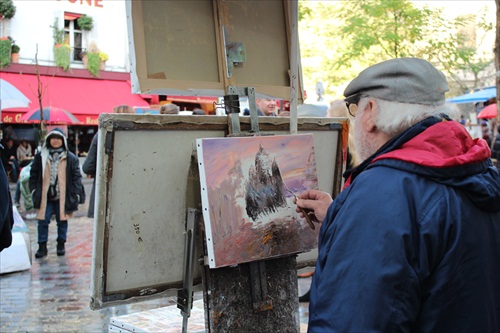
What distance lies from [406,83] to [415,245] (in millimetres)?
442

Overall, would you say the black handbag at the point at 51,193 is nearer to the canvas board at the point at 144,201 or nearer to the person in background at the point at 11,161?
the canvas board at the point at 144,201

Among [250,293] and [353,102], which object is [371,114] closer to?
[353,102]

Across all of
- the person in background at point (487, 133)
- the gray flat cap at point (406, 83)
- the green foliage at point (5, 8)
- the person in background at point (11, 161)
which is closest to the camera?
the gray flat cap at point (406, 83)

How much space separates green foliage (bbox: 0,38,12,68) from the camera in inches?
718

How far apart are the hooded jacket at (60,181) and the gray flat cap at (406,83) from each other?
644 cm

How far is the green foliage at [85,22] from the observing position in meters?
21.0

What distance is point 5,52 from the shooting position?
61.0 ft

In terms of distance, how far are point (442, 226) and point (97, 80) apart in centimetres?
2155

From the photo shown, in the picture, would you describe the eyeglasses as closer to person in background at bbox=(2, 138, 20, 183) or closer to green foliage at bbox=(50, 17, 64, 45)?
person in background at bbox=(2, 138, 20, 183)

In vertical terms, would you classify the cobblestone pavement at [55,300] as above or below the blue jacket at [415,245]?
below

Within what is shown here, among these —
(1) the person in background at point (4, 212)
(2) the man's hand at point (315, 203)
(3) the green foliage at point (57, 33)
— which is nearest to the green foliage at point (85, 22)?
(3) the green foliage at point (57, 33)

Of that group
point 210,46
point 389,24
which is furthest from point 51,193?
point 210,46

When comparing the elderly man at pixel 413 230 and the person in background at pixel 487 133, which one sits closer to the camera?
the elderly man at pixel 413 230

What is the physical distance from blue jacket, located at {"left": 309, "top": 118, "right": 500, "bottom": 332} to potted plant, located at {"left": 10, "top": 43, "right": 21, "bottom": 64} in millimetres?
19390
